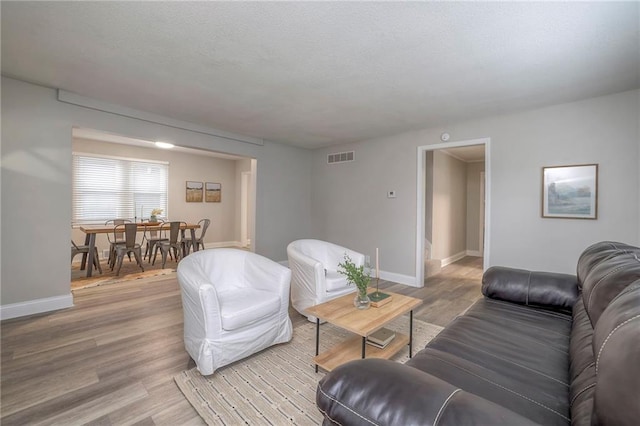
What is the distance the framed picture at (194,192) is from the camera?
741cm

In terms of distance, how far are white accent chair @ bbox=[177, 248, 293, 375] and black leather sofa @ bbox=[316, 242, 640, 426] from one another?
130cm

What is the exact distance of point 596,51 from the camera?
7.03ft

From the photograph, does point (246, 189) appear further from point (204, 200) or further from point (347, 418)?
point (347, 418)

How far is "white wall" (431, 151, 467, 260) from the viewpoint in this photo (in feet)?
19.0

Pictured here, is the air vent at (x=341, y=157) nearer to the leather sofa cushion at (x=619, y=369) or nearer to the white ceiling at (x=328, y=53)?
the white ceiling at (x=328, y=53)

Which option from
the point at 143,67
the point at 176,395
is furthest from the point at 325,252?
the point at 143,67

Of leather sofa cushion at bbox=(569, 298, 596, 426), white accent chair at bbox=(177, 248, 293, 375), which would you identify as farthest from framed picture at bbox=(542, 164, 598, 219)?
white accent chair at bbox=(177, 248, 293, 375)

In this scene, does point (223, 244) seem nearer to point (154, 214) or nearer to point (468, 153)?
point (154, 214)

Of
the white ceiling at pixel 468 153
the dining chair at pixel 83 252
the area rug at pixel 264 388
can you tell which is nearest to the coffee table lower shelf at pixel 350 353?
the area rug at pixel 264 388

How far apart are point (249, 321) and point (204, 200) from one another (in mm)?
6278

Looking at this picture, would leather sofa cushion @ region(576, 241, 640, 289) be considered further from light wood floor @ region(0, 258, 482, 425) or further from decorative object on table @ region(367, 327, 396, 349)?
light wood floor @ region(0, 258, 482, 425)

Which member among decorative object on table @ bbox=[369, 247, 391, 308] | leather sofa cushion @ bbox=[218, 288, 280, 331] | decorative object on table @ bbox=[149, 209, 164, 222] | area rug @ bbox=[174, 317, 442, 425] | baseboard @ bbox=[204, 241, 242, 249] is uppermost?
decorative object on table @ bbox=[149, 209, 164, 222]

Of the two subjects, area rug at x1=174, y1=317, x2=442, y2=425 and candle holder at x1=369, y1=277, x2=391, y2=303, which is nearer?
area rug at x1=174, y1=317, x2=442, y2=425

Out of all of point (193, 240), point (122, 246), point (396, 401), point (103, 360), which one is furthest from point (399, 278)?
point (122, 246)
